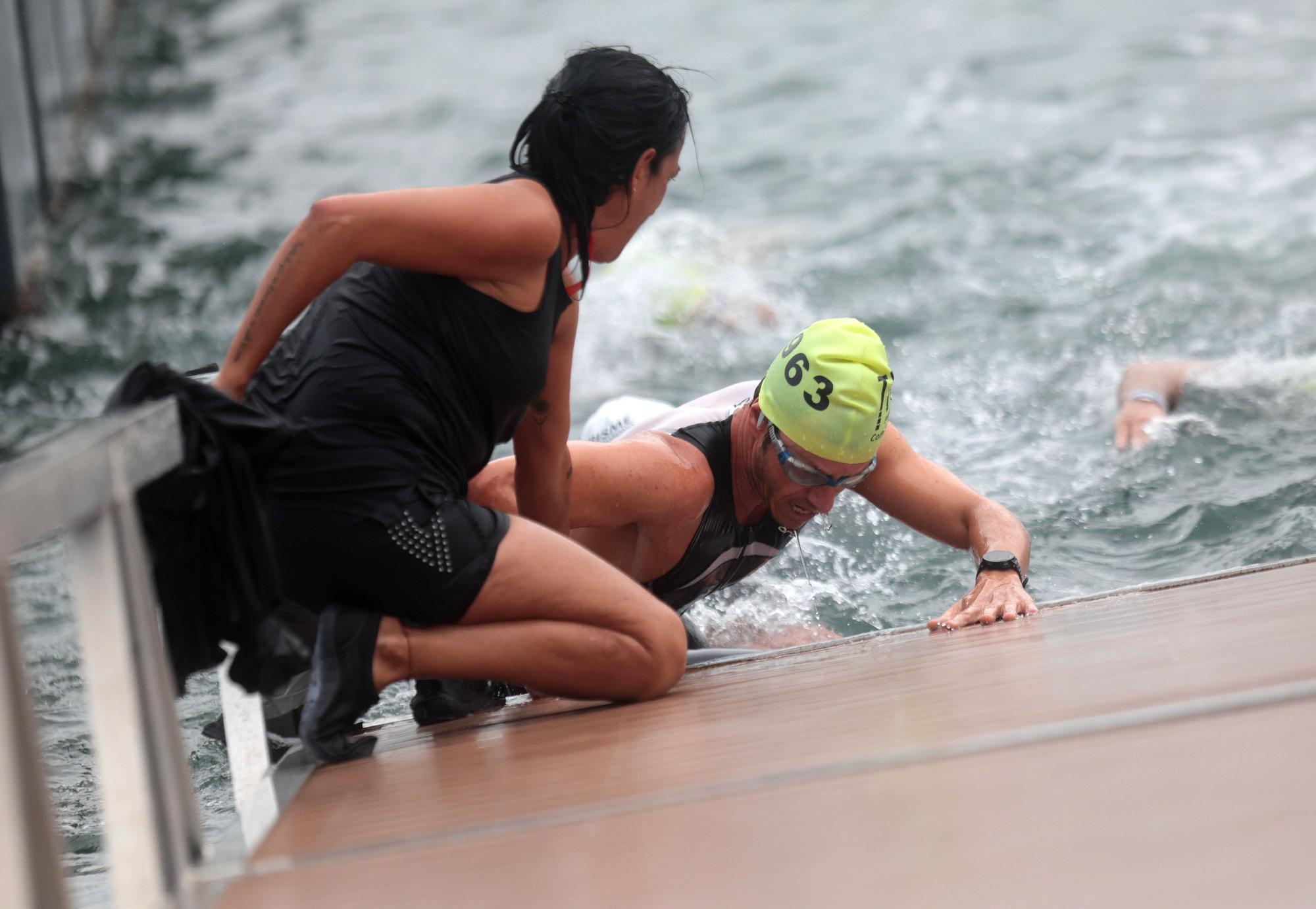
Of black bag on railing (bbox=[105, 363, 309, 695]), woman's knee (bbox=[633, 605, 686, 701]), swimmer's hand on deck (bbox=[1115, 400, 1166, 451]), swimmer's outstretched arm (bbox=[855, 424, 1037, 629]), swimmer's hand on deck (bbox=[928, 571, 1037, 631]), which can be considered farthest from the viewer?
swimmer's hand on deck (bbox=[1115, 400, 1166, 451])

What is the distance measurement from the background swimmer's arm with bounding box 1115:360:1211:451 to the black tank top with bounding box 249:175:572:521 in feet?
13.8

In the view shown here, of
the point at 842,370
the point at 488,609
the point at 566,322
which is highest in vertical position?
the point at 566,322

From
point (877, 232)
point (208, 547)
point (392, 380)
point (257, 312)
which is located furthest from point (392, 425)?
point (877, 232)

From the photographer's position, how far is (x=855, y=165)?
1282 cm

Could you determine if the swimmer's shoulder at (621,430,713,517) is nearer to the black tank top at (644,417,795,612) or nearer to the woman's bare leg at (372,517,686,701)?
the black tank top at (644,417,795,612)

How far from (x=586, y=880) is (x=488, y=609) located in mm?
1158

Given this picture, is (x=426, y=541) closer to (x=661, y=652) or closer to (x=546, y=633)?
(x=546, y=633)

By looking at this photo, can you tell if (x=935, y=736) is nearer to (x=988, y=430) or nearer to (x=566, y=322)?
(x=566, y=322)

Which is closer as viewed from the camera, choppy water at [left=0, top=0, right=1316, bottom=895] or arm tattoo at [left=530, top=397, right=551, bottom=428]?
arm tattoo at [left=530, top=397, right=551, bottom=428]

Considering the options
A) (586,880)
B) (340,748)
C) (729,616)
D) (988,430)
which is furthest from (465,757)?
(988,430)

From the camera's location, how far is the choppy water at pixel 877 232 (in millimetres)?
5613

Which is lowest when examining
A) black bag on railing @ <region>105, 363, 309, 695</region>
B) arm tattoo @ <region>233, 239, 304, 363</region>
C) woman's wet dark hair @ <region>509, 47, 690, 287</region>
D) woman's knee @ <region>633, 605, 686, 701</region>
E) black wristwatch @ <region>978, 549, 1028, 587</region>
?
black wristwatch @ <region>978, 549, 1028, 587</region>

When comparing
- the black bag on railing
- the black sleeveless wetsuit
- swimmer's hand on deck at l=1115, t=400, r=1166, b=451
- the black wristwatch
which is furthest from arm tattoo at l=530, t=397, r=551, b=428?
swimmer's hand on deck at l=1115, t=400, r=1166, b=451

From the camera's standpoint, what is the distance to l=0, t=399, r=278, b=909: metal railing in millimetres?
1396
